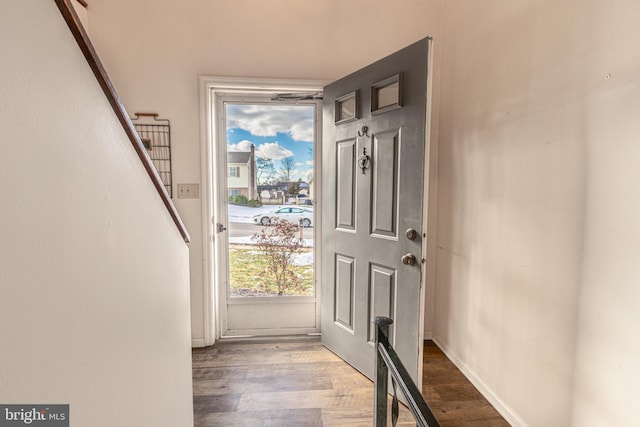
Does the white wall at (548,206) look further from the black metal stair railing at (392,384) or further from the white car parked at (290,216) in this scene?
the white car parked at (290,216)

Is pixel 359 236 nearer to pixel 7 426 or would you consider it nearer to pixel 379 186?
pixel 379 186

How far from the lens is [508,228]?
1.65 meters

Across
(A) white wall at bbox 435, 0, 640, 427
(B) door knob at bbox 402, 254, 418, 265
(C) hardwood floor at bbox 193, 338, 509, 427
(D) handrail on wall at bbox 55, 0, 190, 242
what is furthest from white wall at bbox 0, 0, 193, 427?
(A) white wall at bbox 435, 0, 640, 427

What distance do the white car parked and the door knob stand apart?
1040 millimetres

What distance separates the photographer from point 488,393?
1801 mm

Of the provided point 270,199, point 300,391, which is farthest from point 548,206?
point 270,199

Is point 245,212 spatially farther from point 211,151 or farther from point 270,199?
point 211,151

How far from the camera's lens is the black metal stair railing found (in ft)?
2.23

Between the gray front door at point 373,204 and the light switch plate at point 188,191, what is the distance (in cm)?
101

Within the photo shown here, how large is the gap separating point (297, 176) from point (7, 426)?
2175 millimetres

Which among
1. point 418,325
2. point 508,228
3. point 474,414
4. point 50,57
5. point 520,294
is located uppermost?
point 50,57

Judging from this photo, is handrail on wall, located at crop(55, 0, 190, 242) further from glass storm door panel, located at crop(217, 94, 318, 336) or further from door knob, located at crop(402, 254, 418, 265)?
glass storm door panel, located at crop(217, 94, 318, 336)

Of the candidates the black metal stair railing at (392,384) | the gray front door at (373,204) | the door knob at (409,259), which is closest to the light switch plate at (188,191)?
the gray front door at (373,204)

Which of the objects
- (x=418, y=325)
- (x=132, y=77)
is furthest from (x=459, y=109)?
(x=132, y=77)
